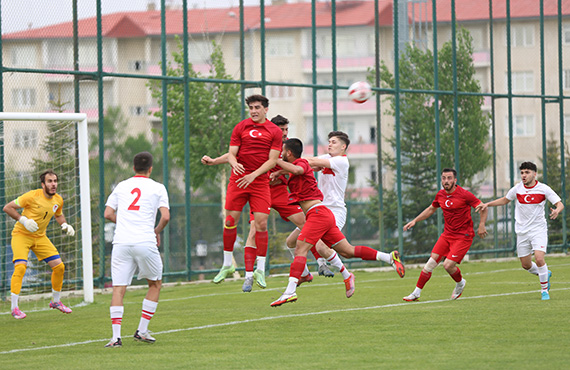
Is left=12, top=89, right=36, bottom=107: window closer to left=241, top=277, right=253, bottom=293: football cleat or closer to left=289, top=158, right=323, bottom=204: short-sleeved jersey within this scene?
left=241, top=277, right=253, bottom=293: football cleat

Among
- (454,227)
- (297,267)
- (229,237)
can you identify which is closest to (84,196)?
(229,237)

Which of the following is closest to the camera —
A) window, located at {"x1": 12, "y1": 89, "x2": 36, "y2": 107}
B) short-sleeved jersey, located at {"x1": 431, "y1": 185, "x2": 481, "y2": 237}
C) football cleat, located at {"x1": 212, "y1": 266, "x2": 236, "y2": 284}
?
football cleat, located at {"x1": 212, "y1": 266, "x2": 236, "y2": 284}

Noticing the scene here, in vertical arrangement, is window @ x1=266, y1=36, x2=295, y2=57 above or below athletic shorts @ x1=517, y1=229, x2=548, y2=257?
above

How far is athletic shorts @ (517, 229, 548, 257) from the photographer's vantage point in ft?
42.4

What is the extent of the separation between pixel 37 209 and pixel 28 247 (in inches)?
24.2

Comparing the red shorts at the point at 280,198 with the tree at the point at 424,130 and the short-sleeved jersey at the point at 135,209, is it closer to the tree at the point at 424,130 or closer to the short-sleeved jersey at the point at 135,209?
the short-sleeved jersey at the point at 135,209

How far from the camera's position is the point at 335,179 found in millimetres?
12688

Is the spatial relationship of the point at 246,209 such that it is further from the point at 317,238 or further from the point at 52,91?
the point at 317,238

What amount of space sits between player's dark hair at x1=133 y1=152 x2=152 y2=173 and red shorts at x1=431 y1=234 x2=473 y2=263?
17.4 ft

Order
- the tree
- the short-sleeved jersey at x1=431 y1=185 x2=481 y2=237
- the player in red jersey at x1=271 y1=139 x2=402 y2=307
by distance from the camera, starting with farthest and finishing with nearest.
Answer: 1. the tree
2. the short-sleeved jersey at x1=431 y1=185 x2=481 y2=237
3. the player in red jersey at x1=271 y1=139 x2=402 y2=307

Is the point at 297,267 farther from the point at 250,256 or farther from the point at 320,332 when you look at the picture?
the point at 320,332

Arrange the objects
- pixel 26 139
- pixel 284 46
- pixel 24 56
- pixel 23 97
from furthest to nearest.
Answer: pixel 284 46
pixel 23 97
pixel 24 56
pixel 26 139

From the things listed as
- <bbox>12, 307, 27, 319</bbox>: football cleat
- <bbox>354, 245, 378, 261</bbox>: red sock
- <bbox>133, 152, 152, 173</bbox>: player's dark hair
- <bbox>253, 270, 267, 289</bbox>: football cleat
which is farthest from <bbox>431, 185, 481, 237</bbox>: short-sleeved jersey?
<bbox>12, 307, 27, 319</bbox>: football cleat

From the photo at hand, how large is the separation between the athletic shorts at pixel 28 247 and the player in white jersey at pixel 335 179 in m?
4.33
